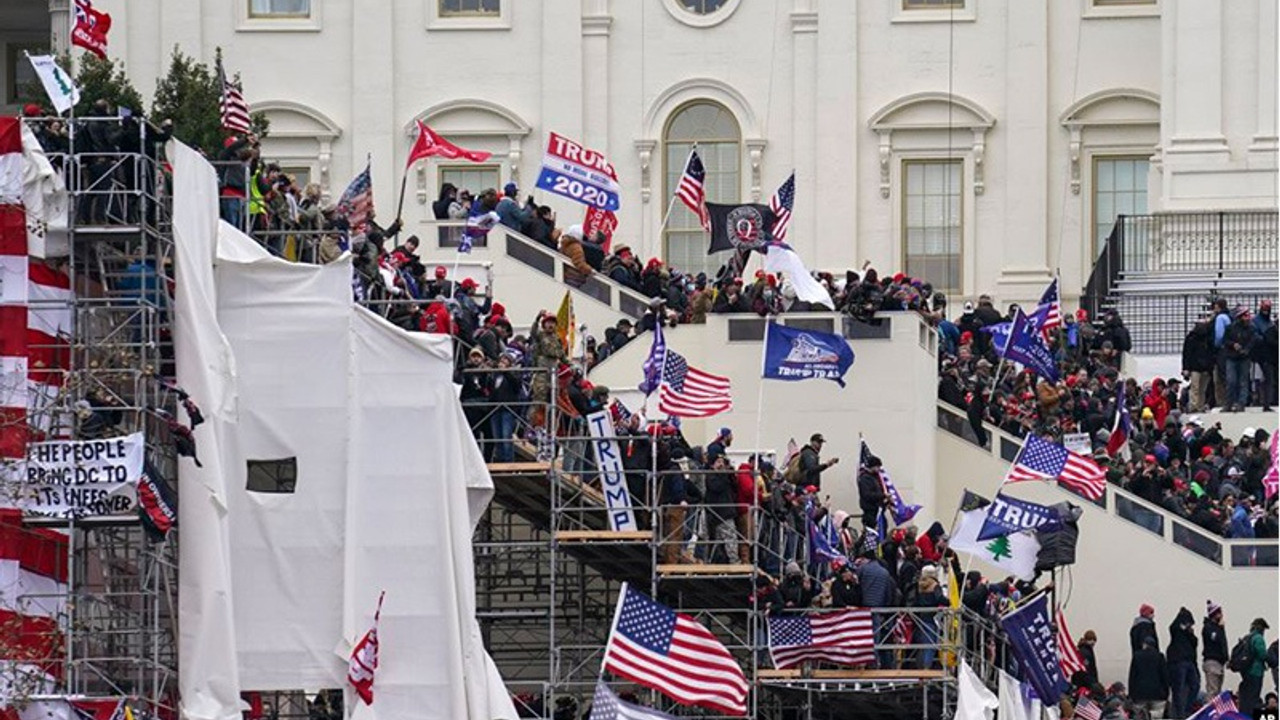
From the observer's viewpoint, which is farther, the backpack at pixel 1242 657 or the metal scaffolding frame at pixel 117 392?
the backpack at pixel 1242 657

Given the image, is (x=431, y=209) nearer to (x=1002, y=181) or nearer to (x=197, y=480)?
(x=1002, y=181)

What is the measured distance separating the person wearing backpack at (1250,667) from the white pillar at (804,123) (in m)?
22.4

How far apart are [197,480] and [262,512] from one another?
338cm

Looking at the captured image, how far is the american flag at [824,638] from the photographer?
3088 inches

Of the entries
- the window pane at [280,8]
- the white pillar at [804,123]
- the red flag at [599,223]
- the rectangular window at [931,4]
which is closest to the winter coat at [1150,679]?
the red flag at [599,223]

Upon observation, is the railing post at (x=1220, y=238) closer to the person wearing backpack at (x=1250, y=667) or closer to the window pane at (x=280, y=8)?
the window pane at (x=280, y=8)

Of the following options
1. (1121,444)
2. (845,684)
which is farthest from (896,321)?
(845,684)

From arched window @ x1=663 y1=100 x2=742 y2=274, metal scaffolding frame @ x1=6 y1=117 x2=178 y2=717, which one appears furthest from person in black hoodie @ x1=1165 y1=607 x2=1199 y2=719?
A: arched window @ x1=663 y1=100 x2=742 y2=274

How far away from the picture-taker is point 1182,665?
84062 millimetres

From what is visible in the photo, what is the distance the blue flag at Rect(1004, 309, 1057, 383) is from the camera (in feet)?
285

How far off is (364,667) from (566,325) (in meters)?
8.08

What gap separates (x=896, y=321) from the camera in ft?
288

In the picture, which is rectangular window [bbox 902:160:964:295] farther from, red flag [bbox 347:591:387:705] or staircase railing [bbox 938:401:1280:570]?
red flag [bbox 347:591:387:705]

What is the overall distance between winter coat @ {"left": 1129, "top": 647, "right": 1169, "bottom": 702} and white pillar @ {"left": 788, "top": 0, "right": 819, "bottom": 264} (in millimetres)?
22045
